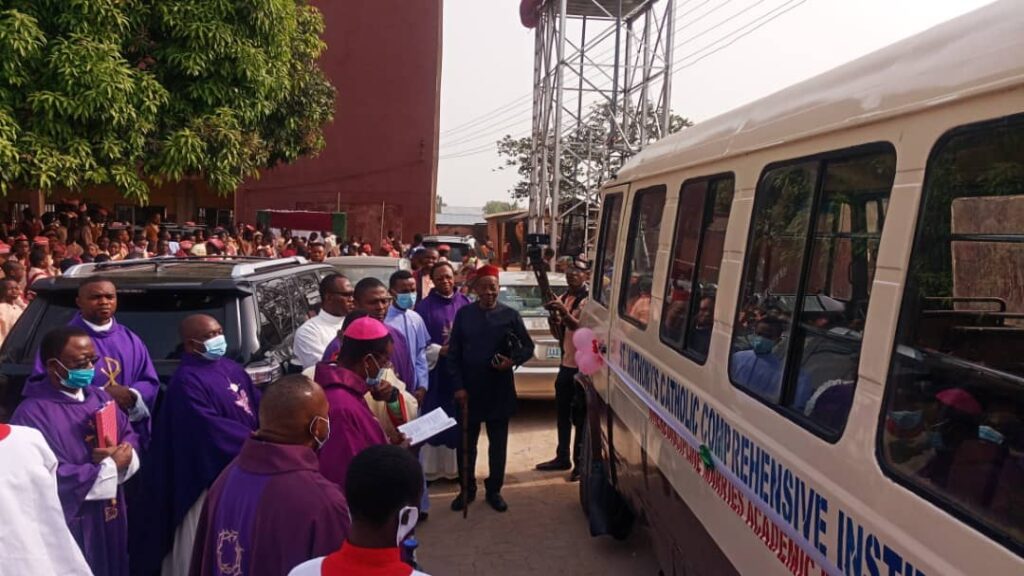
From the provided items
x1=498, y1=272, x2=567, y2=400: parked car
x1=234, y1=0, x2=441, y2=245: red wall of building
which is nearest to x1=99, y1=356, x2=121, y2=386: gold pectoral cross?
x1=498, y1=272, x2=567, y2=400: parked car

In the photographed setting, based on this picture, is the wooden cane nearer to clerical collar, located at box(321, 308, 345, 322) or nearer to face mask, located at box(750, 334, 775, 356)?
clerical collar, located at box(321, 308, 345, 322)

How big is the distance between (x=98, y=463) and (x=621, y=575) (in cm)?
296

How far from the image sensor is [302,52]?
1518 cm

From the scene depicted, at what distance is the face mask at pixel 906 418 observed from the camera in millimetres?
1854

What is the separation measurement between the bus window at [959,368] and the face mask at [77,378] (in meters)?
3.13

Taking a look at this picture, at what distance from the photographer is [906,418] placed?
1856 millimetres

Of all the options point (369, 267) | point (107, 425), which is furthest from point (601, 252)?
point (369, 267)

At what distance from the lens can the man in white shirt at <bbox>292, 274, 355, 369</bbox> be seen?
4969mm

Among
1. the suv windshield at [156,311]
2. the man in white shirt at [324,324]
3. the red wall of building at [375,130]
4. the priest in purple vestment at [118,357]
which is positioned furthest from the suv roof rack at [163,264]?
the red wall of building at [375,130]

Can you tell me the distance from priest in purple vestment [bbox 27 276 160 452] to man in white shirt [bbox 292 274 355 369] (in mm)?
904

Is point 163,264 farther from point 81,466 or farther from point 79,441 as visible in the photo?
point 81,466

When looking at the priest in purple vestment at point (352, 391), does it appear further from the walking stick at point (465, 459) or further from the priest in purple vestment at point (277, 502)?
the walking stick at point (465, 459)

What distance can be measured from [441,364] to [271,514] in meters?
3.67

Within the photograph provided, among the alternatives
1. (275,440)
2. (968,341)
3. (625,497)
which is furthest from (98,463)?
(968,341)
